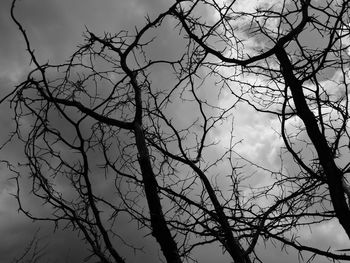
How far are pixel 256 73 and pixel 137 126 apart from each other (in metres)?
0.98

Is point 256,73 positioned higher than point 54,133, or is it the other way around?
point 256,73

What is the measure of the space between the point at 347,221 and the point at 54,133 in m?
2.07

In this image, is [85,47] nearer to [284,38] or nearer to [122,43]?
[122,43]

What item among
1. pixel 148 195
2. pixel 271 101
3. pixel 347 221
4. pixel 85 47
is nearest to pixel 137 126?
pixel 148 195

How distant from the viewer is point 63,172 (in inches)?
118

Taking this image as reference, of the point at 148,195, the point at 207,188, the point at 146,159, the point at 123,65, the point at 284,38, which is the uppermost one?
the point at 123,65

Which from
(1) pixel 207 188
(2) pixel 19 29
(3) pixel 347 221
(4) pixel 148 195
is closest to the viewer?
(3) pixel 347 221

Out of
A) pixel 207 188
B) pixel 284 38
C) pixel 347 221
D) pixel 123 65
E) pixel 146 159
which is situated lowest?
pixel 347 221

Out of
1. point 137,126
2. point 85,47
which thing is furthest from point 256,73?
point 85,47

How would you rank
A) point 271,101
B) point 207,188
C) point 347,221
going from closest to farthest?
1. point 347,221
2. point 271,101
3. point 207,188

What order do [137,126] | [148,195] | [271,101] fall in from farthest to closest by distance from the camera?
[271,101], [137,126], [148,195]

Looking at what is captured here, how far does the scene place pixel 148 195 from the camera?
258 cm

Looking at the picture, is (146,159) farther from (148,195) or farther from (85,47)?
(85,47)

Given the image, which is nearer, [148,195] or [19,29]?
[19,29]
